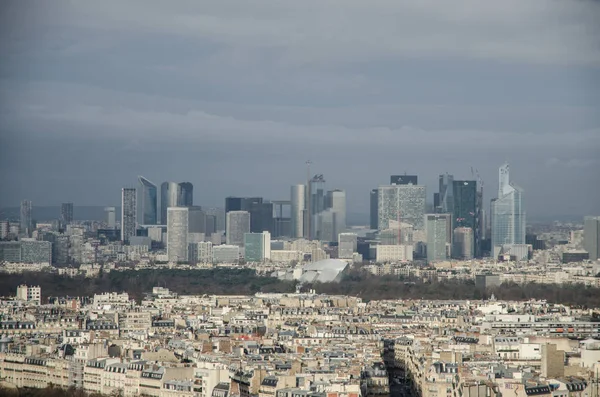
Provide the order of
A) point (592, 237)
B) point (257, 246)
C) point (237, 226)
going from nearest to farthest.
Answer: point (592, 237), point (257, 246), point (237, 226)

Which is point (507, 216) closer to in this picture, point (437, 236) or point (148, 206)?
point (437, 236)

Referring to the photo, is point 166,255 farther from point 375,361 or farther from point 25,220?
point 375,361

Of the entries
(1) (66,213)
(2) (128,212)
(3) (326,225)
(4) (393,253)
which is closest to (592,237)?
(4) (393,253)

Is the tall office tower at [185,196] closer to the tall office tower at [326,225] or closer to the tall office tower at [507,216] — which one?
the tall office tower at [326,225]

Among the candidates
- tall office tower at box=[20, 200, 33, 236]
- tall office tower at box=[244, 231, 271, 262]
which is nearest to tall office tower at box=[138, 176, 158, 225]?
tall office tower at box=[244, 231, 271, 262]

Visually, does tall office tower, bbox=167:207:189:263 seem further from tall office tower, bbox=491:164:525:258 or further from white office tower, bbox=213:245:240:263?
tall office tower, bbox=491:164:525:258

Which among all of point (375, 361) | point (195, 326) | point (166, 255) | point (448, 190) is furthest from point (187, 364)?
point (448, 190)
